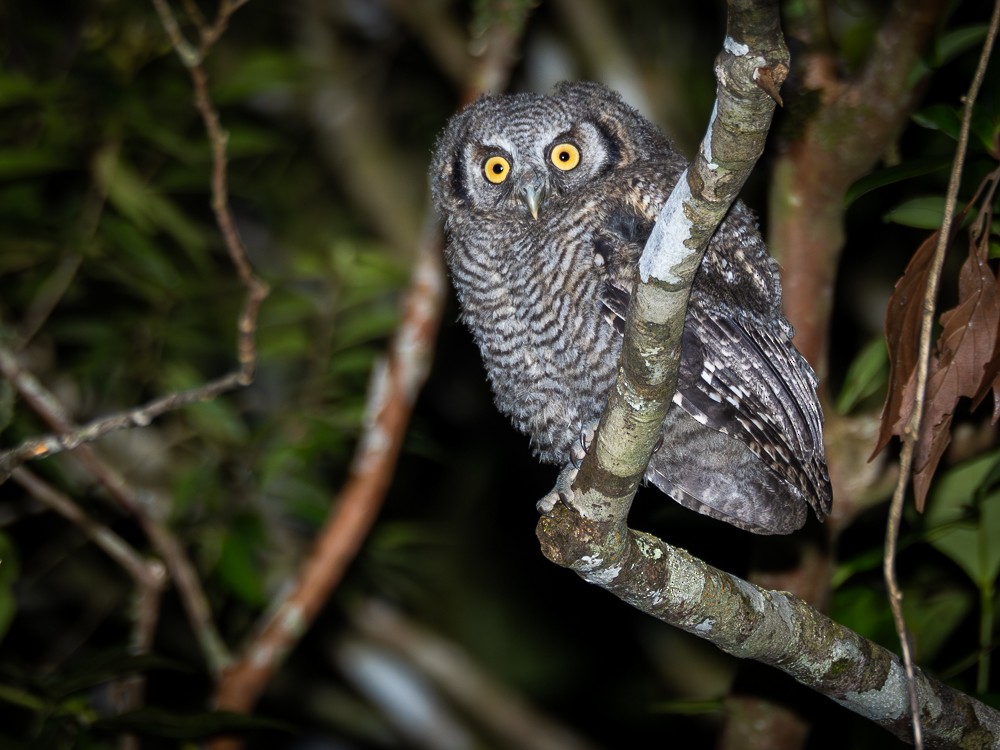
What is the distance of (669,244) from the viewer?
2152 mm

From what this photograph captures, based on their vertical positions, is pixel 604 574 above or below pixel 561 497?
below

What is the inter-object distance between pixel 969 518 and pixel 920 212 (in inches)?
43.3

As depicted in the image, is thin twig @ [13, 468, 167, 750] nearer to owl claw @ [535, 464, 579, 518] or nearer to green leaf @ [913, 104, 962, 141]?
owl claw @ [535, 464, 579, 518]

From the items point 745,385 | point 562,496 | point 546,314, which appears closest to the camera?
point 562,496

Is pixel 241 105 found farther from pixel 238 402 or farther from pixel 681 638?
pixel 681 638

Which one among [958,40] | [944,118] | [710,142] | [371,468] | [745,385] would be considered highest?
[958,40]

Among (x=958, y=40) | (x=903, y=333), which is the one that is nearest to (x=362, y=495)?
(x=903, y=333)

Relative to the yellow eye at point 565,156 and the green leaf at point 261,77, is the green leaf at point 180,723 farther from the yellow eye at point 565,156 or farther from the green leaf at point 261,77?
the green leaf at point 261,77

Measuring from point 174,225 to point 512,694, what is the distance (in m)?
A: 3.22

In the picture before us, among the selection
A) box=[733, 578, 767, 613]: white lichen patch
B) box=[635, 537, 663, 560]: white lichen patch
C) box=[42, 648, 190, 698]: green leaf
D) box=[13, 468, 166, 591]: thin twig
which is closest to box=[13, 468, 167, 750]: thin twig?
box=[13, 468, 166, 591]: thin twig

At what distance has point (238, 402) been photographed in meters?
6.59

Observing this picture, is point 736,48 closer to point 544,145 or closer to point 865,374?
point 544,145

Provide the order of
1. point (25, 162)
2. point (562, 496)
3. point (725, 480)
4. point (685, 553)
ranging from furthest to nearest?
point (25, 162)
point (725, 480)
point (685, 553)
point (562, 496)

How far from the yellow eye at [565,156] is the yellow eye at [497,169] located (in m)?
0.17
